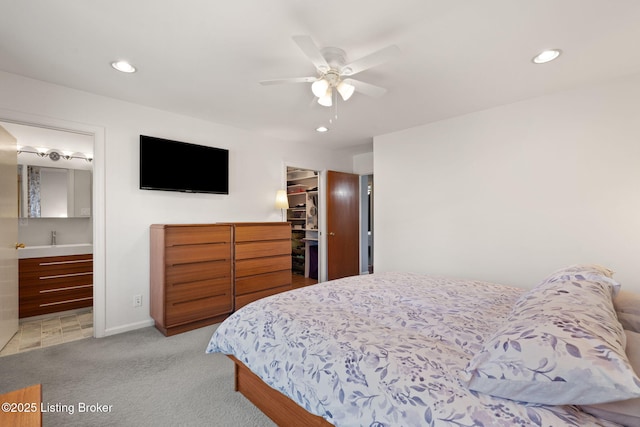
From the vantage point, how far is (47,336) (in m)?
2.75

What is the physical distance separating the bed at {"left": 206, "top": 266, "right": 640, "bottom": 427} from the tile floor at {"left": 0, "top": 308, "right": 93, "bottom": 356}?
210cm

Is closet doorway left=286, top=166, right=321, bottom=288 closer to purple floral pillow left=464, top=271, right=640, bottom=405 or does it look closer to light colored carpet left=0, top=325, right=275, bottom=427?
light colored carpet left=0, top=325, right=275, bottom=427

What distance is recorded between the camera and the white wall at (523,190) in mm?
2428

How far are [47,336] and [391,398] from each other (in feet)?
11.4

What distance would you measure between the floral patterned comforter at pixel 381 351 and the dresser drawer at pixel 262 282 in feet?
5.06

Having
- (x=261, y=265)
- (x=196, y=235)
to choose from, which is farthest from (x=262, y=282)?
(x=196, y=235)

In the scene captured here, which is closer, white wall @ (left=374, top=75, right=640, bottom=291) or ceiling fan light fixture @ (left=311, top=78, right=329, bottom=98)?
ceiling fan light fixture @ (left=311, top=78, right=329, bottom=98)

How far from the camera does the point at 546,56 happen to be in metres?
2.09

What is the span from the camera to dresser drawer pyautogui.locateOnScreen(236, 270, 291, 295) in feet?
10.8

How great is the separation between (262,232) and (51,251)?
2447 mm

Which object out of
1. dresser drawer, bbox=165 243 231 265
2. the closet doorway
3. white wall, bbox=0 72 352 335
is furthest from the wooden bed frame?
the closet doorway

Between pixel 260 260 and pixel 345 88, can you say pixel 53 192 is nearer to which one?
pixel 260 260

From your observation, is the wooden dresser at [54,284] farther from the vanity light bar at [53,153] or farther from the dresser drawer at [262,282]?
the dresser drawer at [262,282]

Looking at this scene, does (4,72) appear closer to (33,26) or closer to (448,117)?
(33,26)
